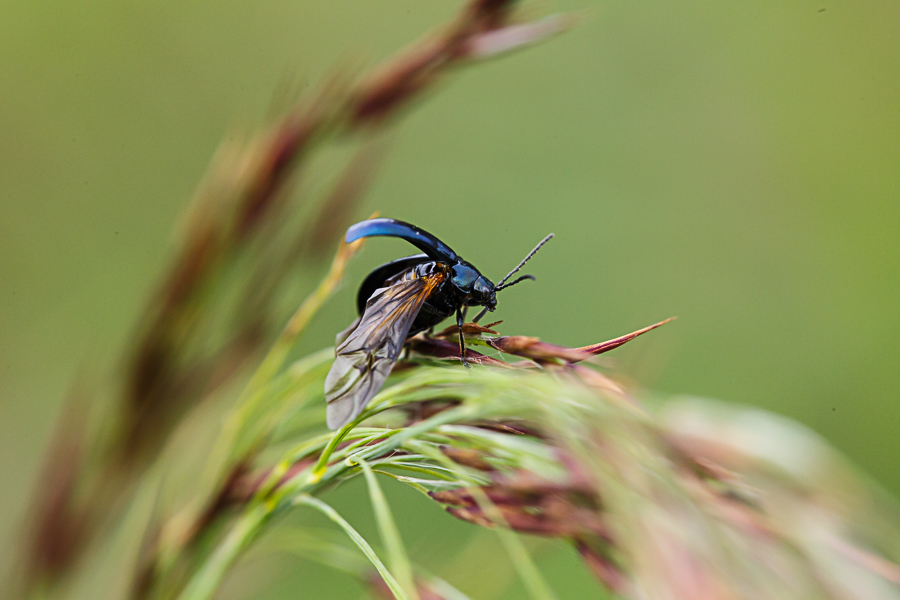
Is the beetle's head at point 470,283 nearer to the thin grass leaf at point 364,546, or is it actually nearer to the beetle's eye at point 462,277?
the beetle's eye at point 462,277

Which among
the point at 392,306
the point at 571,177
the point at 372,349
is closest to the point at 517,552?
the point at 372,349

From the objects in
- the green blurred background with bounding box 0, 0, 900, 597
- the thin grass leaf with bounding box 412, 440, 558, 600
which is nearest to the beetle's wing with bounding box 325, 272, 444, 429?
the thin grass leaf with bounding box 412, 440, 558, 600

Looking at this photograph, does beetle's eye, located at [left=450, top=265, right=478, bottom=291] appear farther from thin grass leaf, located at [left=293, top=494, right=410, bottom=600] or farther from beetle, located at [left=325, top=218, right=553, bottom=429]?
thin grass leaf, located at [left=293, top=494, right=410, bottom=600]

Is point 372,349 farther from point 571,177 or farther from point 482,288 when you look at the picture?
point 571,177

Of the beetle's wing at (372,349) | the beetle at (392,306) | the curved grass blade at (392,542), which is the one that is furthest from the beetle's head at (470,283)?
the curved grass blade at (392,542)

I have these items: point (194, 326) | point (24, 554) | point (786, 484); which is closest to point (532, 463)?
point (786, 484)
